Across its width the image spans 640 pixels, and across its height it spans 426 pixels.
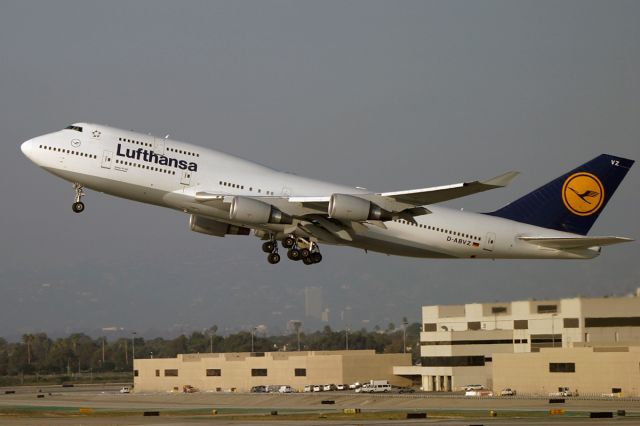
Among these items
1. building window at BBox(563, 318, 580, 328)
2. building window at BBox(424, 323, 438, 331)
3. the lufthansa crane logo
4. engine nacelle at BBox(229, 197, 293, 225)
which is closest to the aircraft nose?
engine nacelle at BBox(229, 197, 293, 225)

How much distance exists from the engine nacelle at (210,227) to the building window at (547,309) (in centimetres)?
5351

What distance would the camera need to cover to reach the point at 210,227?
5884cm

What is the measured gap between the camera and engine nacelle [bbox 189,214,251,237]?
5869 cm

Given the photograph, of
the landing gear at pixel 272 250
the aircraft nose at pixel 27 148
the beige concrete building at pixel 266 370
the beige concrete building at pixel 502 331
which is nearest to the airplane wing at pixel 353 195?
the landing gear at pixel 272 250

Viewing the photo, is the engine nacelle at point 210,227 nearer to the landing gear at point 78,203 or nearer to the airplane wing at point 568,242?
the landing gear at point 78,203

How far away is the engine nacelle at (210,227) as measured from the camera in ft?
193

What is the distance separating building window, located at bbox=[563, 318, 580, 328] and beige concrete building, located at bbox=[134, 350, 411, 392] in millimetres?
22652

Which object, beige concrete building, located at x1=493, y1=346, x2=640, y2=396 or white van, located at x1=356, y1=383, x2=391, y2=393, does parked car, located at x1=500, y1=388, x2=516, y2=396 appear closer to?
beige concrete building, located at x1=493, y1=346, x2=640, y2=396

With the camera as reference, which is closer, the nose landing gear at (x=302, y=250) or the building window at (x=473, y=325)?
the nose landing gear at (x=302, y=250)

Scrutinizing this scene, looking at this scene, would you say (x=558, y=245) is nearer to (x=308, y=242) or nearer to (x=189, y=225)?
(x=308, y=242)

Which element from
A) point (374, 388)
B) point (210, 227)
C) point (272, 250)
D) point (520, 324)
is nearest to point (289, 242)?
point (272, 250)

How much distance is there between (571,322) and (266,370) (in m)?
35.8

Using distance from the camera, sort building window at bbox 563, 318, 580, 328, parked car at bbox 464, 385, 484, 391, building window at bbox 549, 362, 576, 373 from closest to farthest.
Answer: building window at bbox 549, 362, 576, 373, building window at bbox 563, 318, 580, 328, parked car at bbox 464, 385, 484, 391

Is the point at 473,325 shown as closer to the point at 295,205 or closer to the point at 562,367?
the point at 562,367
